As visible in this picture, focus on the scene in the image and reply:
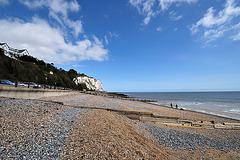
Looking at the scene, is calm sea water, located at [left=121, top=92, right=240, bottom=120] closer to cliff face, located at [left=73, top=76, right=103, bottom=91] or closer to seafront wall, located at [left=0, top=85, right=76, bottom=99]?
seafront wall, located at [left=0, top=85, right=76, bottom=99]

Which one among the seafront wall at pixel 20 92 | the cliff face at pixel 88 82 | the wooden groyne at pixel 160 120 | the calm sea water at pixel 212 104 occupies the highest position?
the cliff face at pixel 88 82

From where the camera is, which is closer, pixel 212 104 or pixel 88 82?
pixel 212 104

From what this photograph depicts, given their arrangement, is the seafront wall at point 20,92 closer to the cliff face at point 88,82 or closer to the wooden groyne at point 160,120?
the wooden groyne at point 160,120

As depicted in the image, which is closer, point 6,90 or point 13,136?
point 13,136

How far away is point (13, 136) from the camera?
3785mm

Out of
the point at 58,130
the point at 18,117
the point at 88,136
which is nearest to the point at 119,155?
the point at 88,136

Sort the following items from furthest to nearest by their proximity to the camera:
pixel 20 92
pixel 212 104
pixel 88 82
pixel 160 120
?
pixel 88 82, pixel 212 104, pixel 20 92, pixel 160 120

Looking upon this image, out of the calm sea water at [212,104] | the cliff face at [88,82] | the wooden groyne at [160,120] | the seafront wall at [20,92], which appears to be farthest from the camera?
the cliff face at [88,82]

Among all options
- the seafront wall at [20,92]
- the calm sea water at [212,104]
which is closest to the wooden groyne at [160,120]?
the seafront wall at [20,92]

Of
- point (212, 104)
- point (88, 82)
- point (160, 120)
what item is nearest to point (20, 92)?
point (160, 120)

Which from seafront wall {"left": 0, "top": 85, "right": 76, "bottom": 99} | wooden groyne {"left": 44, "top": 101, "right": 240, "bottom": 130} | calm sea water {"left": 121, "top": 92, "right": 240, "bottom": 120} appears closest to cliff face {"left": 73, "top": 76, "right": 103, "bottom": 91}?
calm sea water {"left": 121, "top": 92, "right": 240, "bottom": 120}

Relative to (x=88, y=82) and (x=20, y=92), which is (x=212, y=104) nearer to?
(x=20, y=92)

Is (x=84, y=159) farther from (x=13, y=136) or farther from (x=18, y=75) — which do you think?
(x=18, y=75)

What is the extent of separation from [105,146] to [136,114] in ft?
21.7
